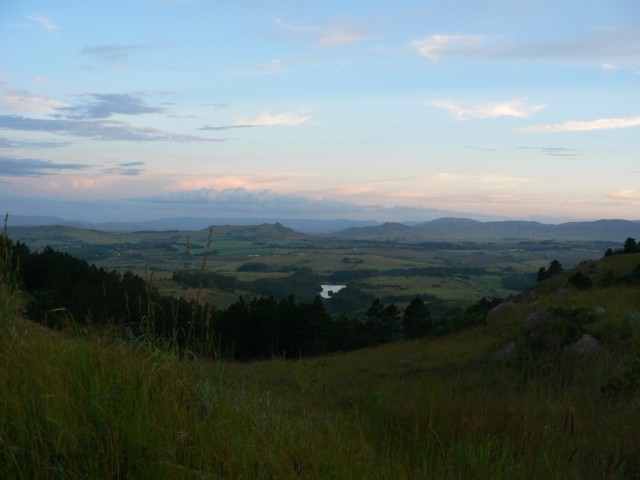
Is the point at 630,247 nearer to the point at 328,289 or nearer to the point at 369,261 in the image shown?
the point at 328,289

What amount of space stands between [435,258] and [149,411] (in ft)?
543

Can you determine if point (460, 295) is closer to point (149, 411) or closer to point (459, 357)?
point (459, 357)

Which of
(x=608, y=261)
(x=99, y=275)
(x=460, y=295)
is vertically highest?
(x=608, y=261)

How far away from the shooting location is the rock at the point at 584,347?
8773 millimetres

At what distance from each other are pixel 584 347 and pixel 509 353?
5.07 feet

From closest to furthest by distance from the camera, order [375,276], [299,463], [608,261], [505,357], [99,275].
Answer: [299,463], [505,357], [608,261], [99,275], [375,276]

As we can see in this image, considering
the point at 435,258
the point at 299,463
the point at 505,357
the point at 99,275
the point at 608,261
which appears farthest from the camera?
the point at 435,258

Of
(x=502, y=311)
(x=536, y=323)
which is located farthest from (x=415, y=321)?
(x=536, y=323)

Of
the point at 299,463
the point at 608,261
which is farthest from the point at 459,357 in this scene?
the point at 608,261

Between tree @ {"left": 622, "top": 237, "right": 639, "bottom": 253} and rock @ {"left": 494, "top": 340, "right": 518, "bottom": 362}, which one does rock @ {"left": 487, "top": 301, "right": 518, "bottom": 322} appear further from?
tree @ {"left": 622, "top": 237, "right": 639, "bottom": 253}

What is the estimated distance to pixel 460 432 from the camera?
15.1 feet

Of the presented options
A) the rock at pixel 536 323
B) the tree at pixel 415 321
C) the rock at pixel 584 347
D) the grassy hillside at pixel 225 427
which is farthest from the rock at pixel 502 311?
the tree at pixel 415 321

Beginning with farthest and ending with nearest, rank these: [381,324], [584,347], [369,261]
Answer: [369,261]
[381,324]
[584,347]

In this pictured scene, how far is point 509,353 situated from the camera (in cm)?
1023
